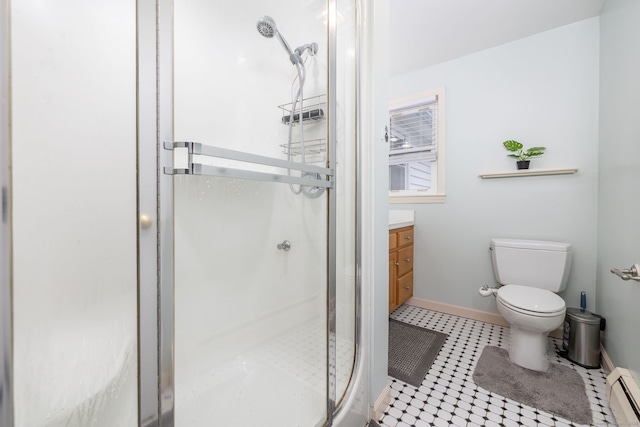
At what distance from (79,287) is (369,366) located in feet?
3.62

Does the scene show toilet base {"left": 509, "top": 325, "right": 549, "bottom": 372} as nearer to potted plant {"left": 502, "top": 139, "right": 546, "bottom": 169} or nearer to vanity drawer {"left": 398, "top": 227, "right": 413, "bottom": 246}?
vanity drawer {"left": 398, "top": 227, "right": 413, "bottom": 246}

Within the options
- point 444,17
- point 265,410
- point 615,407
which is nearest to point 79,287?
point 265,410

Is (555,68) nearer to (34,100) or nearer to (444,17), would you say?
(444,17)

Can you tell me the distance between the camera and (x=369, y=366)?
1.20 metres

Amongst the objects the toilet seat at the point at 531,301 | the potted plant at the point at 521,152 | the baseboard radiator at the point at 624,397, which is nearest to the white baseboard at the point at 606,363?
the baseboard radiator at the point at 624,397

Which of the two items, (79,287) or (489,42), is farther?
(489,42)

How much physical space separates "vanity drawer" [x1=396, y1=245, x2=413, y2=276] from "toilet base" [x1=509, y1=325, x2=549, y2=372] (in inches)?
33.2

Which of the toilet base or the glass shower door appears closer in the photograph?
the glass shower door

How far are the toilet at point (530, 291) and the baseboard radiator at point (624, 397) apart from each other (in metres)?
0.30

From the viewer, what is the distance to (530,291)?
5.50 feet

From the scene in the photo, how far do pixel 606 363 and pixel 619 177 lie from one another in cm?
106

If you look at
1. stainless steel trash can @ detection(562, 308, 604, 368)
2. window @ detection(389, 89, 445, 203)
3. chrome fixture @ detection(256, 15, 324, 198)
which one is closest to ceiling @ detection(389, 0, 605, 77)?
window @ detection(389, 89, 445, 203)

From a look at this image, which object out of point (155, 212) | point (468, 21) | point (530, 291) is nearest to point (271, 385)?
point (155, 212)

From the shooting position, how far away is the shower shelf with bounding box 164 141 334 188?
2.10ft
